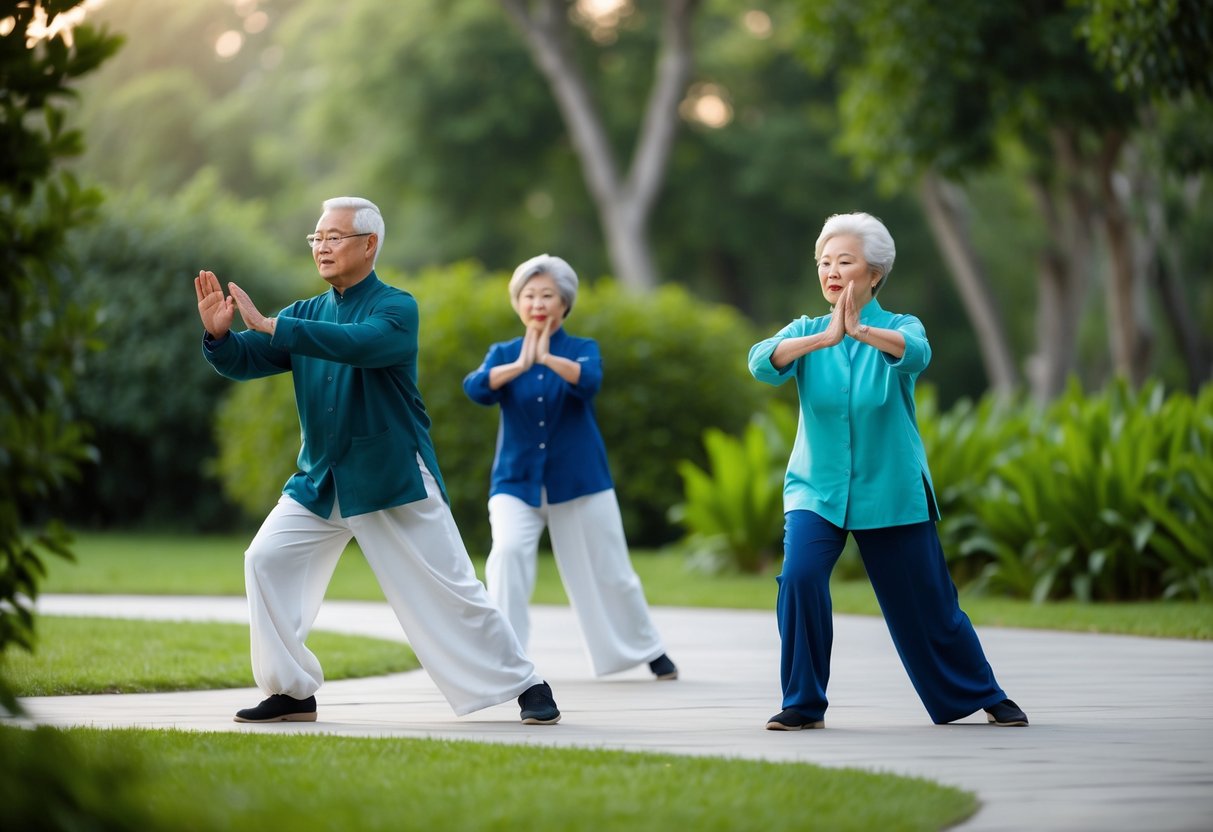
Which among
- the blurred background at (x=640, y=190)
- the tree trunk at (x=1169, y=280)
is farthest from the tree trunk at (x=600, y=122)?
the tree trunk at (x=1169, y=280)

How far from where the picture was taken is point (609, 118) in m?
38.8

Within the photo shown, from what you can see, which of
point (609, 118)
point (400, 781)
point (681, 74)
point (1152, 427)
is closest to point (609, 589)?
point (400, 781)

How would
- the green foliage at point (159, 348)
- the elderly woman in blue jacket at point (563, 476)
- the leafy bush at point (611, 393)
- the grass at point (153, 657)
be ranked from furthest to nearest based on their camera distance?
1. the green foliage at point (159, 348)
2. the leafy bush at point (611, 393)
3. the elderly woman in blue jacket at point (563, 476)
4. the grass at point (153, 657)

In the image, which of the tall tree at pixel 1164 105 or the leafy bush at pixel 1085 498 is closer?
the tall tree at pixel 1164 105

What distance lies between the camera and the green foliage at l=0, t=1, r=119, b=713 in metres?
4.34

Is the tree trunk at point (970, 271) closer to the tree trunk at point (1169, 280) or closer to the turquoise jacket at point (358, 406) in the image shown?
the tree trunk at point (1169, 280)

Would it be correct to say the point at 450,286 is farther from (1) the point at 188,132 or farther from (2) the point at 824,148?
(1) the point at 188,132

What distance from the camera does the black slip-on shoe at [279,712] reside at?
701cm

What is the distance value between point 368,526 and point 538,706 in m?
1.00

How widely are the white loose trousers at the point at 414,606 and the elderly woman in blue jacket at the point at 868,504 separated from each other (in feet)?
3.83

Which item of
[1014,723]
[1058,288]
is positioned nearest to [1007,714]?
[1014,723]

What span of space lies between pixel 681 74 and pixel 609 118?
8292 mm

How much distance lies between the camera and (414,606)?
6996 millimetres

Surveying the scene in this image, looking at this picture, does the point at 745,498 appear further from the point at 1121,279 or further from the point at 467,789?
the point at 467,789
